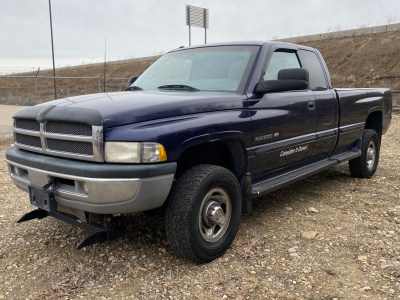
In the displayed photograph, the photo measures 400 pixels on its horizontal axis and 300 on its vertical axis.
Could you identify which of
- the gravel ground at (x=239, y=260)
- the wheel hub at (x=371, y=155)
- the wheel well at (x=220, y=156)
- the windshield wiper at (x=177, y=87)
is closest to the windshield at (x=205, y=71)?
the windshield wiper at (x=177, y=87)

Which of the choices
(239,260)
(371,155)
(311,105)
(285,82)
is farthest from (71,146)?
(371,155)

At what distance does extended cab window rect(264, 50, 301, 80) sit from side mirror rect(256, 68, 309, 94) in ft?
0.84

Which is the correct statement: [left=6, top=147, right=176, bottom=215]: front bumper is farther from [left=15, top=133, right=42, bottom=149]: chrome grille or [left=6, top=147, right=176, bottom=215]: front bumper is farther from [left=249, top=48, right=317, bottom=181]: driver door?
[left=249, top=48, right=317, bottom=181]: driver door

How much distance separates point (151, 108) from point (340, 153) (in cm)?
336

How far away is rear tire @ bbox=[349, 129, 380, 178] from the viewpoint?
18.3ft

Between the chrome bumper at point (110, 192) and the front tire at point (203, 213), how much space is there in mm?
186

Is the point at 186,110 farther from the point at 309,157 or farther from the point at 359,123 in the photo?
the point at 359,123

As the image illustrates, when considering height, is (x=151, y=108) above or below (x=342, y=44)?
below

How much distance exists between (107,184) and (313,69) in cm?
324

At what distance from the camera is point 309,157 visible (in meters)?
4.38

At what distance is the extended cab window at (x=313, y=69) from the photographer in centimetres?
452

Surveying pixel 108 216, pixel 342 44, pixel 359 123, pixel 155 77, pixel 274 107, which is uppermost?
pixel 342 44

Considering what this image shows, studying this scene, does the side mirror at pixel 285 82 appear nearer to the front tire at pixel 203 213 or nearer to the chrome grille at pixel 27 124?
the front tire at pixel 203 213

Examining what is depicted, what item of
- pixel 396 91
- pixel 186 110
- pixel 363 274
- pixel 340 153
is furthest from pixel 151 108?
pixel 396 91
